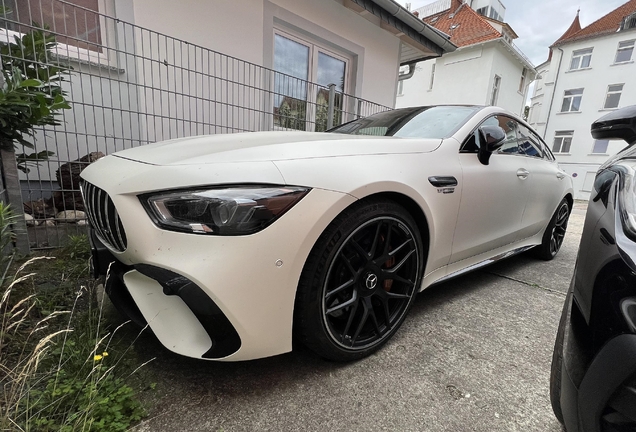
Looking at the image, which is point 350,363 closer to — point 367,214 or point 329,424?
point 329,424

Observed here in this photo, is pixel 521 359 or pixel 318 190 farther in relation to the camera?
pixel 521 359

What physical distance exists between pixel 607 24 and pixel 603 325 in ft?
102

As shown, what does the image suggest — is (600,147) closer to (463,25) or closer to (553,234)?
(463,25)

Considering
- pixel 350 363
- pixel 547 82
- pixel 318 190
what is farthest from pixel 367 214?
pixel 547 82

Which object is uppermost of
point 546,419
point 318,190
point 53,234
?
point 318,190

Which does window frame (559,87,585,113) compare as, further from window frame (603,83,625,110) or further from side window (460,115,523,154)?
side window (460,115,523,154)

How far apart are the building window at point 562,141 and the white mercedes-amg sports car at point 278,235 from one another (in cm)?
2611

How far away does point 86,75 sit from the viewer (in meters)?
3.08

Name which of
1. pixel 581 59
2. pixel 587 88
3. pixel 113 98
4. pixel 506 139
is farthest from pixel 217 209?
pixel 581 59

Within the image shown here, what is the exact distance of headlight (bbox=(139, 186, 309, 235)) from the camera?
106 cm

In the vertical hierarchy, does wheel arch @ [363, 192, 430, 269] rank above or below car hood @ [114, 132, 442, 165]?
below

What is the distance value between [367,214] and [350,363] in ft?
2.28

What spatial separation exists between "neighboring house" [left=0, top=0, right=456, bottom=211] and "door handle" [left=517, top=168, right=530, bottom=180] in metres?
2.89

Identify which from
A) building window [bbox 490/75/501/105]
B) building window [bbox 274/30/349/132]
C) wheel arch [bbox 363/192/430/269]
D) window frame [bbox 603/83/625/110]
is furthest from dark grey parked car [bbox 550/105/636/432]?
window frame [bbox 603/83/625/110]
